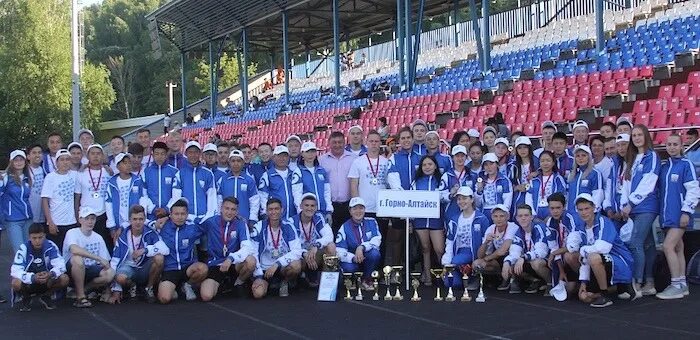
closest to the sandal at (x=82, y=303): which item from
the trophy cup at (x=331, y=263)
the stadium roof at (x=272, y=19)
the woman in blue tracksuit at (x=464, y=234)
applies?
the trophy cup at (x=331, y=263)

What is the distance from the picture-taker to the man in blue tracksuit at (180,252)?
9.65 m

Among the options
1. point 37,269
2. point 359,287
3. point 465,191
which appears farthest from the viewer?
point 465,191

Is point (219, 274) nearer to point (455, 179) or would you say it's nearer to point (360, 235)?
point (360, 235)

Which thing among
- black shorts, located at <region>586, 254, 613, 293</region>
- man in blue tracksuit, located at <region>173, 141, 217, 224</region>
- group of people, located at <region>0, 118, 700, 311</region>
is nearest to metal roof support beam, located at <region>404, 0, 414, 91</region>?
group of people, located at <region>0, 118, 700, 311</region>

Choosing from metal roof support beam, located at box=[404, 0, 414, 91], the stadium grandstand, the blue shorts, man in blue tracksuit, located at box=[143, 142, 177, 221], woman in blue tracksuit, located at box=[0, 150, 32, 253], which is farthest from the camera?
metal roof support beam, located at box=[404, 0, 414, 91]

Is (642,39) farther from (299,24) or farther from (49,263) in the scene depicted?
(299,24)

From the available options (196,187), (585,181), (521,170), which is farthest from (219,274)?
(585,181)

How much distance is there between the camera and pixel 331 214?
35.5ft

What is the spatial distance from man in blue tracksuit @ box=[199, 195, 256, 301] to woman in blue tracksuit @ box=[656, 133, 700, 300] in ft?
14.4

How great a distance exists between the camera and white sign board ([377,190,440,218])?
31.8 ft

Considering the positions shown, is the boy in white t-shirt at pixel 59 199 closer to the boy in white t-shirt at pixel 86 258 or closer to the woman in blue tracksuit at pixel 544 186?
the boy in white t-shirt at pixel 86 258

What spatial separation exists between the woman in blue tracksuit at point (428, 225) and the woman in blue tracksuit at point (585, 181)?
1.64 m

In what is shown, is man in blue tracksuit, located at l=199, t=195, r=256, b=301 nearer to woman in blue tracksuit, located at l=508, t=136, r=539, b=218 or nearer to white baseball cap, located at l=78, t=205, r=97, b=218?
white baseball cap, located at l=78, t=205, r=97, b=218

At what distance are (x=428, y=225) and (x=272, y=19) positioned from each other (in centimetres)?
2950
